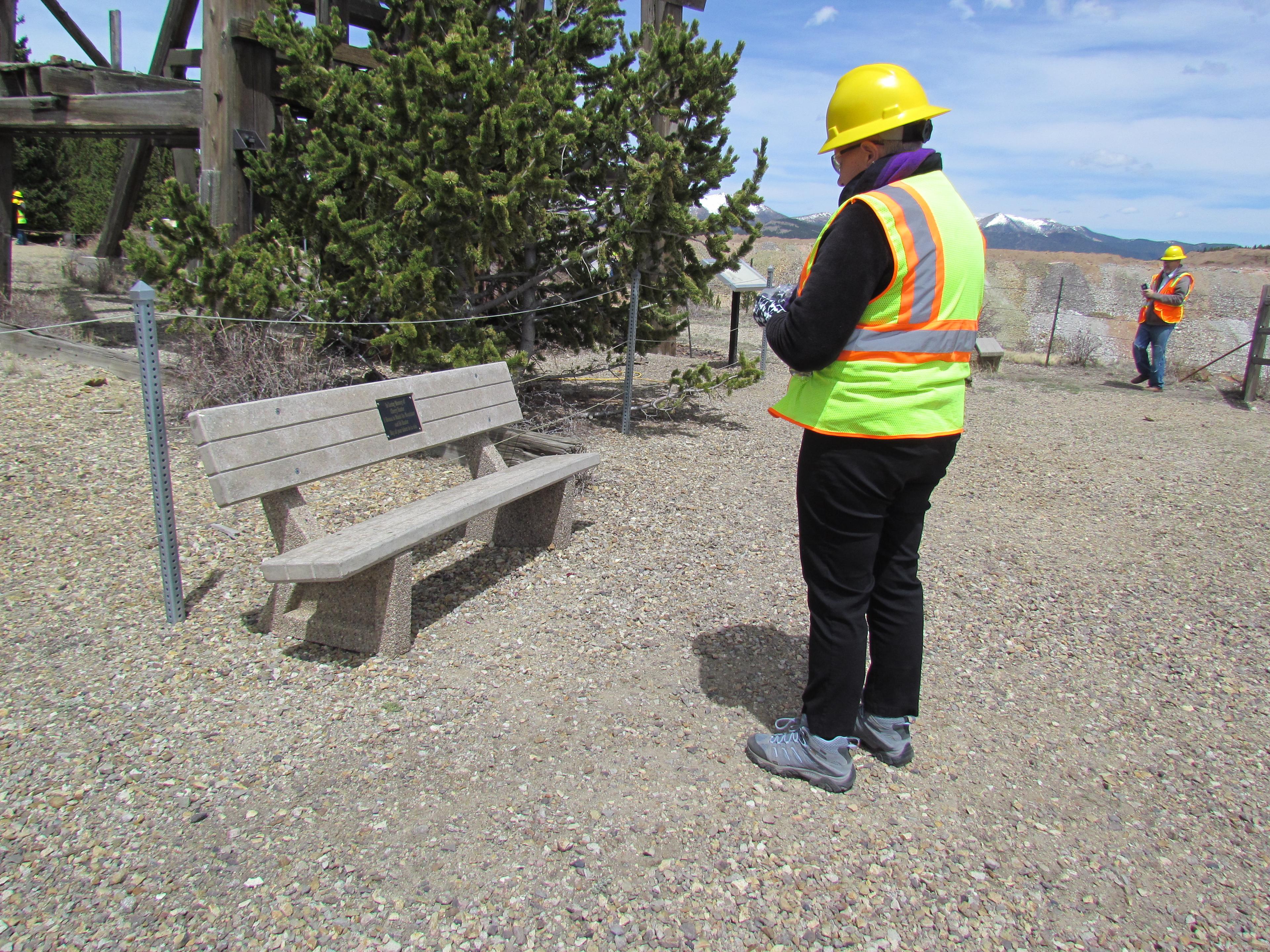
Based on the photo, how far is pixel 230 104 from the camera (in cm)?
652

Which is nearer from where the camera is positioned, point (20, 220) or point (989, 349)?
point (989, 349)

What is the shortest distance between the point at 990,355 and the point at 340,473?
10.9m

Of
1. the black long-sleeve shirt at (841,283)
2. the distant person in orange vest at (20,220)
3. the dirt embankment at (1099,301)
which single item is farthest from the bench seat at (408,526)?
the distant person in orange vest at (20,220)

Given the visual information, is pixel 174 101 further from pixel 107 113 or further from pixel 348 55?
pixel 348 55

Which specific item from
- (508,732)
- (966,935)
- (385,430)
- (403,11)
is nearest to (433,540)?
(385,430)

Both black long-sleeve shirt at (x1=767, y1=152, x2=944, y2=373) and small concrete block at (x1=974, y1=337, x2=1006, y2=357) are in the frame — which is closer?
black long-sleeve shirt at (x1=767, y1=152, x2=944, y2=373)

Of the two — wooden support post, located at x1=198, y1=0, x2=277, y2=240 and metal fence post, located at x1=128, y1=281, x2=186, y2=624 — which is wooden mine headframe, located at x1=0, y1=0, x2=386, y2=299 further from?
metal fence post, located at x1=128, y1=281, x2=186, y2=624

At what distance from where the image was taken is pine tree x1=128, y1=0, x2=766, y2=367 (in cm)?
534

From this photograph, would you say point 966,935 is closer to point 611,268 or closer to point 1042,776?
point 1042,776

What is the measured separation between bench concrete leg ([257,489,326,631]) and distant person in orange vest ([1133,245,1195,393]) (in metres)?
10.6

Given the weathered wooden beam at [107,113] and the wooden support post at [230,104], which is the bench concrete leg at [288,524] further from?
the weathered wooden beam at [107,113]

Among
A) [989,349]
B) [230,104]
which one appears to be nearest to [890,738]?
[230,104]

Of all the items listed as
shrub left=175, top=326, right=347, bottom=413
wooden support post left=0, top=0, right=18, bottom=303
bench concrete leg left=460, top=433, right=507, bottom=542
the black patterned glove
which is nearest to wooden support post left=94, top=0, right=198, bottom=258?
wooden support post left=0, top=0, right=18, bottom=303

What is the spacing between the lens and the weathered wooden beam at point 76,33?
9938 millimetres
